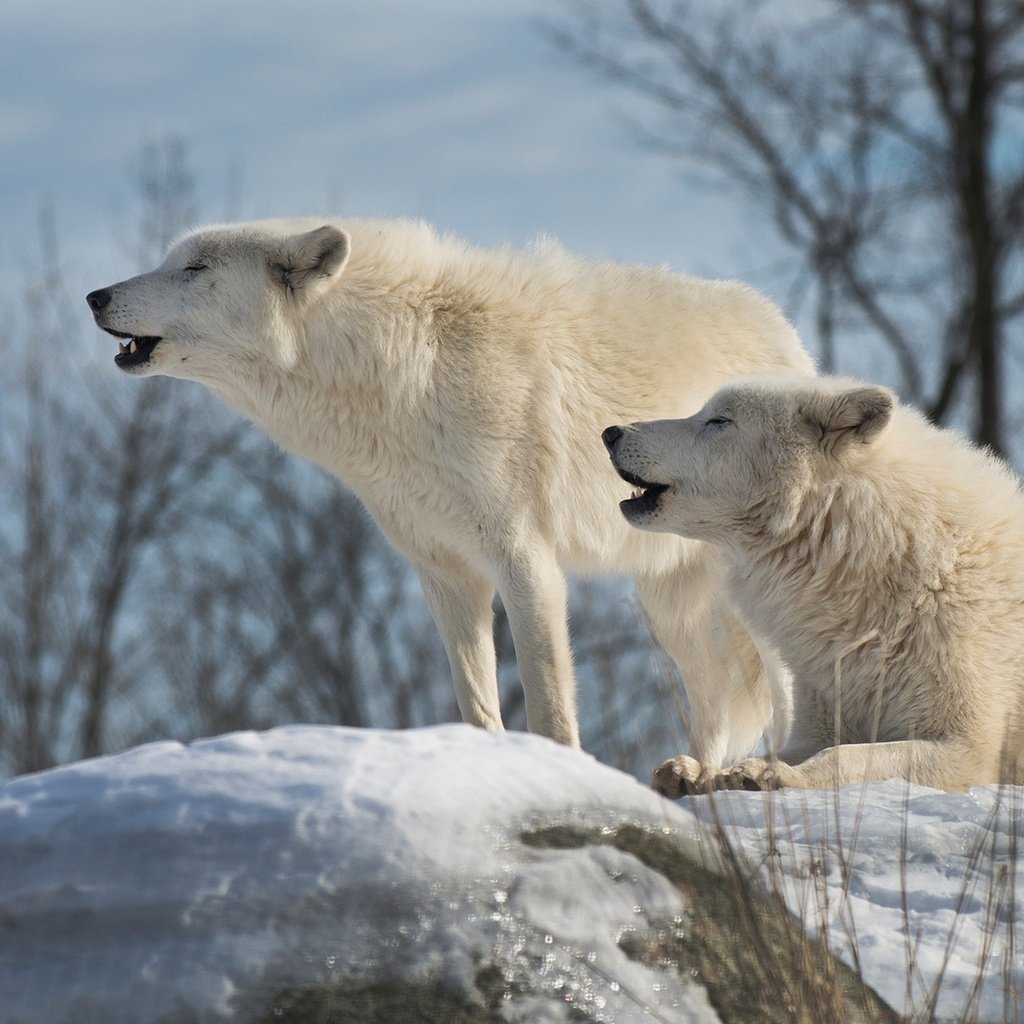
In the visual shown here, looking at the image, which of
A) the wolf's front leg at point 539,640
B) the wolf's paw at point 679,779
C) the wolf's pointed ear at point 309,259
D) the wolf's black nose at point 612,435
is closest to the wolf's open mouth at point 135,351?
the wolf's pointed ear at point 309,259

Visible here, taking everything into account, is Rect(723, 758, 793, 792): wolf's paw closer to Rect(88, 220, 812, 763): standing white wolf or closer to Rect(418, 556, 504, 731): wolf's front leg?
Rect(88, 220, 812, 763): standing white wolf

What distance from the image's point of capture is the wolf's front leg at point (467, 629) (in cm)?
621

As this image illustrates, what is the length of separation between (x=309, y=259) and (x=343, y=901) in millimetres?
3912

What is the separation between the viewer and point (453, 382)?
5.93 meters

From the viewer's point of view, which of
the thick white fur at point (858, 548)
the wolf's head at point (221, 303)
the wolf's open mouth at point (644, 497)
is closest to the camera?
the thick white fur at point (858, 548)

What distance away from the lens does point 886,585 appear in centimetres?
486

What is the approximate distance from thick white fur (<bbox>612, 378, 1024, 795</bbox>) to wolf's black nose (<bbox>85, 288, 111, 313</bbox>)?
225 centimetres

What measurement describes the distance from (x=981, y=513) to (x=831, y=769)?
118 cm

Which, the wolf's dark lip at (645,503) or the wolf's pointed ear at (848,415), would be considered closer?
the wolf's pointed ear at (848,415)

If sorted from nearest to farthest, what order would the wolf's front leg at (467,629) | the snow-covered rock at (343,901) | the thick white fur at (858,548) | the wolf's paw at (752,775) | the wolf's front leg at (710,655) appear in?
1. the snow-covered rock at (343,901)
2. the wolf's paw at (752,775)
3. the thick white fur at (858,548)
4. the wolf's front leg at (467,629)
5. the wolf's front leg at (710,655)

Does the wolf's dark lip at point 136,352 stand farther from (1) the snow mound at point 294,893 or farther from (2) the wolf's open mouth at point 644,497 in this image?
(1) the snow mound at point 294,893

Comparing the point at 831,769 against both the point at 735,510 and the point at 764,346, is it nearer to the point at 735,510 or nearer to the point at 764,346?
the point at 735,510

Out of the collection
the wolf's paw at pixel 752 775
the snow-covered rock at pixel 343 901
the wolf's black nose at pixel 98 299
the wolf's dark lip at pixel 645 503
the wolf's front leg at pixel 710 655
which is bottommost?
the wolf's front leg at pixel 710 655

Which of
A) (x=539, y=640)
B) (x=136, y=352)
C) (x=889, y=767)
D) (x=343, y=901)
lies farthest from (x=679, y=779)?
(x=136, y=352)
